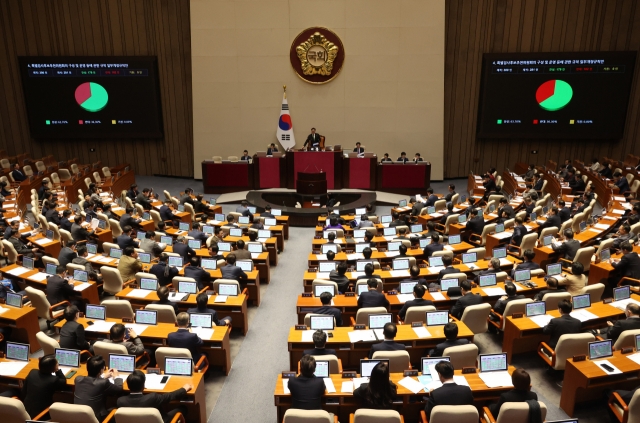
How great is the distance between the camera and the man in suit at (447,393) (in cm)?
494

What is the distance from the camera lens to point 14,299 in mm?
7539

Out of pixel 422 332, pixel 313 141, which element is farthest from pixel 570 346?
pixel 313 141

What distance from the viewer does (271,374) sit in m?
7.08

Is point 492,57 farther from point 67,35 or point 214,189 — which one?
point 67,35

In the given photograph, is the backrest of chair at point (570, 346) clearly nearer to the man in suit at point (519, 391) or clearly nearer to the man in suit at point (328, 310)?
the man in suit at point (519, 391)

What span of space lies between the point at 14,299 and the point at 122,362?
299cm

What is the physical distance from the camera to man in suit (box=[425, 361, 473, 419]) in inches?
194

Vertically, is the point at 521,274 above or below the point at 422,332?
above

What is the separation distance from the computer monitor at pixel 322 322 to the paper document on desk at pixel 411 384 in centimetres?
149

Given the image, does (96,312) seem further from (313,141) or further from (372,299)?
(313,141)

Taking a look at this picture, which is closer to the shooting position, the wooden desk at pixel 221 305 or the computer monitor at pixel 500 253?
the wooden desk at pixel 221 305

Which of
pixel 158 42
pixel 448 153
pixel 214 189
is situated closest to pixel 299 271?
pixel 214 189

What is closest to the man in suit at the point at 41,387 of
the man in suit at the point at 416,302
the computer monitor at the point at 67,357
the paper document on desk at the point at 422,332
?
the computer monitor at the point at 67,357

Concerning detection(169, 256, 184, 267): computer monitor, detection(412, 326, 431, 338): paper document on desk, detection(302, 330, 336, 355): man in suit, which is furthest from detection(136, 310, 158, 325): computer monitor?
detection(412, 326, 431, 338): paper document on desk
